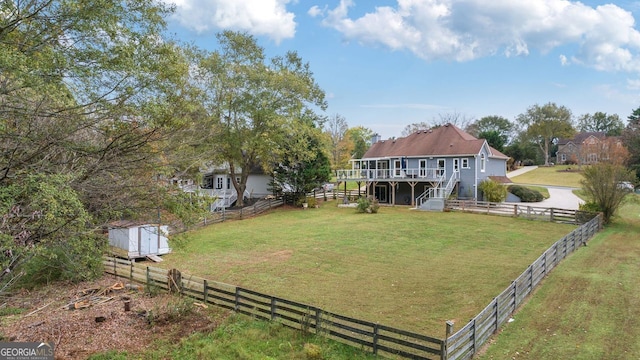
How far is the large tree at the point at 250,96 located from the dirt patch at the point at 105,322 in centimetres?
1702

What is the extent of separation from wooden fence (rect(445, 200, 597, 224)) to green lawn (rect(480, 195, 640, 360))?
Answer: 7.50m

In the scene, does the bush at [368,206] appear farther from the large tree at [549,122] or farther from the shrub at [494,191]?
the large tree at [549,122]

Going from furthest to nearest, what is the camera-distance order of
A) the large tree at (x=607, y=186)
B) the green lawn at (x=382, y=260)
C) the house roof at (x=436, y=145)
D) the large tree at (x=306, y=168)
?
the large tree at (x=306, y=168)
the house roof at (x=436, y=145)
the large tree at (x=607, y=186)
the green lawn at (x=382, y=260)

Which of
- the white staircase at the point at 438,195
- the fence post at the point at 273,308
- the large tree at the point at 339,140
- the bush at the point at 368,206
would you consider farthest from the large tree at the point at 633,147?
the fence post at the point at 273,308

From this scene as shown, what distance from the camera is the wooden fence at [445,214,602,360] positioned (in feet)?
20.9

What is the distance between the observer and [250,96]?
87.7 ft

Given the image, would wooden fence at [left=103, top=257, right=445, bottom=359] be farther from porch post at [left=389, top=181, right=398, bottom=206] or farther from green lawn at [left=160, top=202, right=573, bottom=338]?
porch post at [left=389, top=181, right=398, bottom=206]

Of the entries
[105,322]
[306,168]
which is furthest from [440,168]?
[105,322]

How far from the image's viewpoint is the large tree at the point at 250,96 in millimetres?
25812

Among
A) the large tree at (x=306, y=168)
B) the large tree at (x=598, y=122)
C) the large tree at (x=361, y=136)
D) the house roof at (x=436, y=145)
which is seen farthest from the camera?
the large tree at (x=598, y=122)

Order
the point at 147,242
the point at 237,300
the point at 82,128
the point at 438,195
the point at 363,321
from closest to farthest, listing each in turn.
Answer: the point at 363,321 < the point at 82,128 < the point at 237,300 < the point at 147,242 < the point at 438,195

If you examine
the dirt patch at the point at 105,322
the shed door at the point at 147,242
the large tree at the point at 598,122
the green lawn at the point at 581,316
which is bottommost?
the dirt patch at the point at 105,322

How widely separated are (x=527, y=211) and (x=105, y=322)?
23.1 metres

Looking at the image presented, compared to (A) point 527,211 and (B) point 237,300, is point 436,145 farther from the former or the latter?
(B) point 237,300
